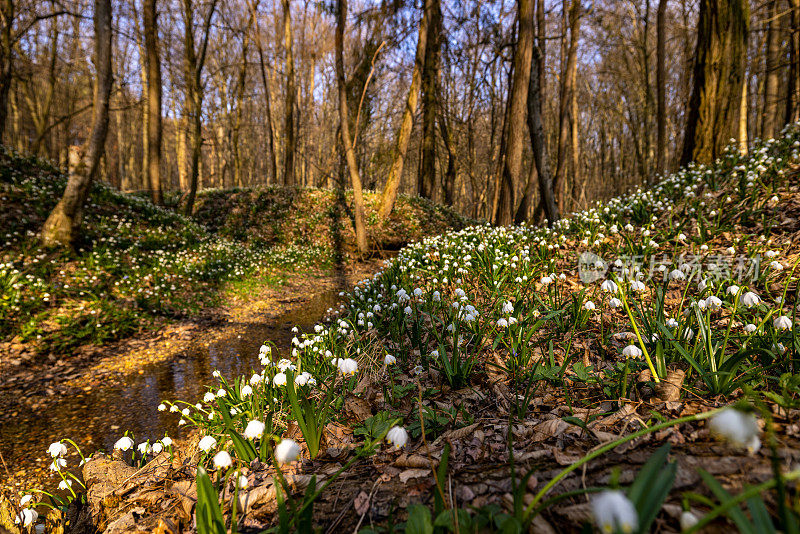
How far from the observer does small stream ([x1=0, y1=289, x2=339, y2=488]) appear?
10.6ft

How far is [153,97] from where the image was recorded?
11086mm

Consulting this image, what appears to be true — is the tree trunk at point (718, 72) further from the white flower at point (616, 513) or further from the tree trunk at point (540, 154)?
the white flower at point (616, 513)

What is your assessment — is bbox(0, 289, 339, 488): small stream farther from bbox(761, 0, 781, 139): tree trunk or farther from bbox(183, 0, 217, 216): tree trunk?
bbox(761, 0, 781, 139): tree trunk

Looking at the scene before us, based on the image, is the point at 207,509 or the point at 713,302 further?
the point at 713,302

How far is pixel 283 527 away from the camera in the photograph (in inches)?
47.8

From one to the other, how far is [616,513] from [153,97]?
14737 mm

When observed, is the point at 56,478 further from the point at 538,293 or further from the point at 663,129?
the point at 663,129

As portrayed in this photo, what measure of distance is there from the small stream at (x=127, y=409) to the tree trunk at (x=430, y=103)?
1202 cm

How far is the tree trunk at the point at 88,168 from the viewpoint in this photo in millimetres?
6613

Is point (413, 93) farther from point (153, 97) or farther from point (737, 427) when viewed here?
point (737, 427)

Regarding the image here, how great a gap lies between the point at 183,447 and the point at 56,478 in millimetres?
1056

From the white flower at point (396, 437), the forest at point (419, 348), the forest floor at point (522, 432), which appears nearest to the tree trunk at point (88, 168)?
the forest at point (419, 348)

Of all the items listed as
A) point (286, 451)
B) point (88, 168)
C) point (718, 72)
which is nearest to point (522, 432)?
point (286, 451)

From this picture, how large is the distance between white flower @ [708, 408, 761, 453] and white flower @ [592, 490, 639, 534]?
29 cm
